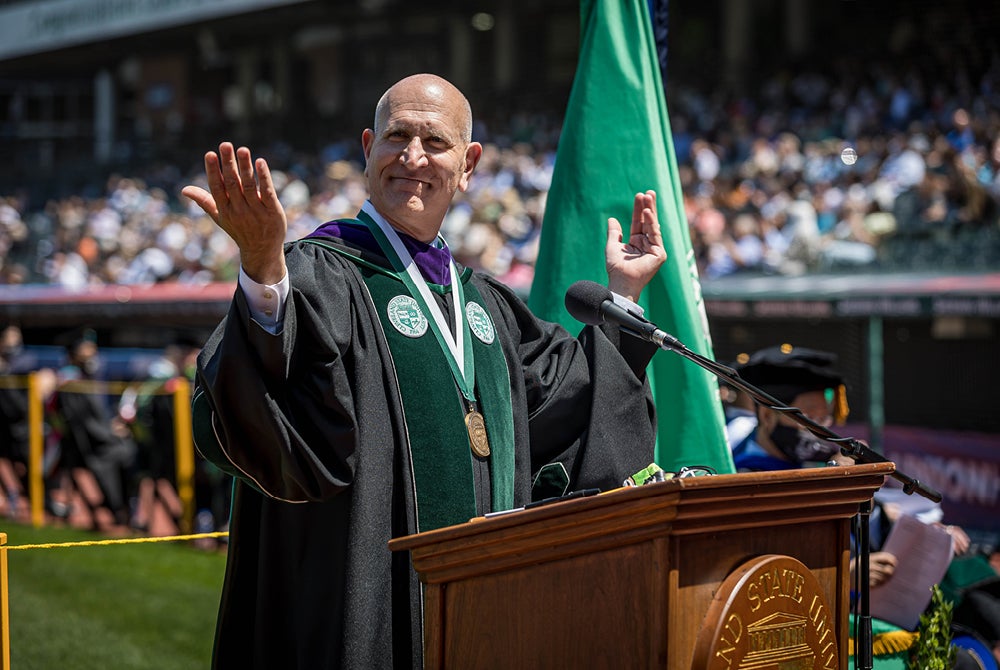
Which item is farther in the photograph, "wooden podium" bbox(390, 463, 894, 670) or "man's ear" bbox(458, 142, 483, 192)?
"man's ear" bbox(458, 142, 483, 192)

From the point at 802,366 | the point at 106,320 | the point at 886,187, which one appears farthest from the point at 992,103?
the point at 106,320

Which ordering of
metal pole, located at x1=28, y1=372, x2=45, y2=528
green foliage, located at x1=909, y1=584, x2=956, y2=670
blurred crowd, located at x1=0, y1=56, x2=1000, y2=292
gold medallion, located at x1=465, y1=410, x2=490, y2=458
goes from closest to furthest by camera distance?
gold medallion, located at x1=465, y1=410, x2=490, y2=458, green foliage, located at x1=909, y1=584, x2=956, y2=670, blurred crowd, located at x1=0, y1=56, x2=1000, y2=292, metal pole, located at x1=28, y1=372, x2=45, y2=528

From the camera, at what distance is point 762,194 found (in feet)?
47.5

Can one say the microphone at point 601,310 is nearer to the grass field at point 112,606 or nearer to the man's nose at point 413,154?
the man's nose at point 413,154

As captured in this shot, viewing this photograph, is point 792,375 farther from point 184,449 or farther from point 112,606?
point 184,449

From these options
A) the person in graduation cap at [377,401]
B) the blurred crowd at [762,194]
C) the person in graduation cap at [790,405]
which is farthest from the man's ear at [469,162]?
the blurred crowd at [762,194]

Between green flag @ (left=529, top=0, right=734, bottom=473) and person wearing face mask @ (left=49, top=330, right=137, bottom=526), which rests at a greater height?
green flag @ (left=529, top=0, right=734, bottom=473)

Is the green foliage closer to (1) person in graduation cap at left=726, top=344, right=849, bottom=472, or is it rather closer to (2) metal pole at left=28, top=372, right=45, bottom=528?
(1) person in graduation cap at left=726, top=344, right=849, bottom=472

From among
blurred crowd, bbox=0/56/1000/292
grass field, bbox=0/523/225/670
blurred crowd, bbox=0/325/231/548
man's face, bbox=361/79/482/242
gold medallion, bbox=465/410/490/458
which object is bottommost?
grass field, bbox=0/523/225/670

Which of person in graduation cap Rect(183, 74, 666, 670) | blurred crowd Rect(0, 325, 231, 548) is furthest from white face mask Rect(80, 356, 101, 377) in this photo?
person in graduation cap Rect(183, 74, 666, 670)

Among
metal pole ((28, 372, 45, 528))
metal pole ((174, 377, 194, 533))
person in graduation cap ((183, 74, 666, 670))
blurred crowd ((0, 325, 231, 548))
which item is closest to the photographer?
person in graduation cap ((183, 74, 666, 670))

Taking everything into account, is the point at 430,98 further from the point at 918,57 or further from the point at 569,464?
the point at 918,57

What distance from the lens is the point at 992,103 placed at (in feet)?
49.2

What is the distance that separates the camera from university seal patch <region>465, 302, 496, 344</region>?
3.32 metres
